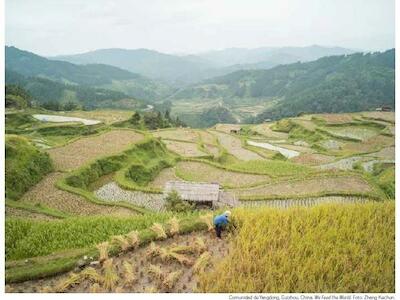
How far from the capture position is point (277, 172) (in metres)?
17.0

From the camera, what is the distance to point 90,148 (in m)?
17.1

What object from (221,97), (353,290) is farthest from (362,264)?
(221,97)

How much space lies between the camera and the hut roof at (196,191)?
436 inches

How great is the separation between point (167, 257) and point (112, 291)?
973 mm

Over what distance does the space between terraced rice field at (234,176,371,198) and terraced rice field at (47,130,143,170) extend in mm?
6016

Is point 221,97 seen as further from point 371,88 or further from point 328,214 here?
point 328,214

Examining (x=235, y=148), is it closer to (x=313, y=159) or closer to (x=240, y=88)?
(x=313, y=159)

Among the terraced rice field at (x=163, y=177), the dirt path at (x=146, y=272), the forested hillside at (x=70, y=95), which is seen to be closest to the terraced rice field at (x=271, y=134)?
the terraced rice field at (x=163, y=177)

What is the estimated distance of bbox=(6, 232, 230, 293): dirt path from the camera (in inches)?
218

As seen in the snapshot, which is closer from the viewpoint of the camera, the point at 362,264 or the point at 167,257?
the point at 362,264

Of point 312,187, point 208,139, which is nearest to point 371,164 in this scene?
point 312,187

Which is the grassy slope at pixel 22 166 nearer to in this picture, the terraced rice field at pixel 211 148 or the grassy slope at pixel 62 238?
the grassy slope at pixel 62 238

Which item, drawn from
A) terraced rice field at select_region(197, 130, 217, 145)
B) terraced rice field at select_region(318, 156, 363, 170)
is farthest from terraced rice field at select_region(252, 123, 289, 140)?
terraced rice field at select_region(318, 156, 363, 170)

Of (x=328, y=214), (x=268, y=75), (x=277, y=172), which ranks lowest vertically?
(x=277, y=172)
